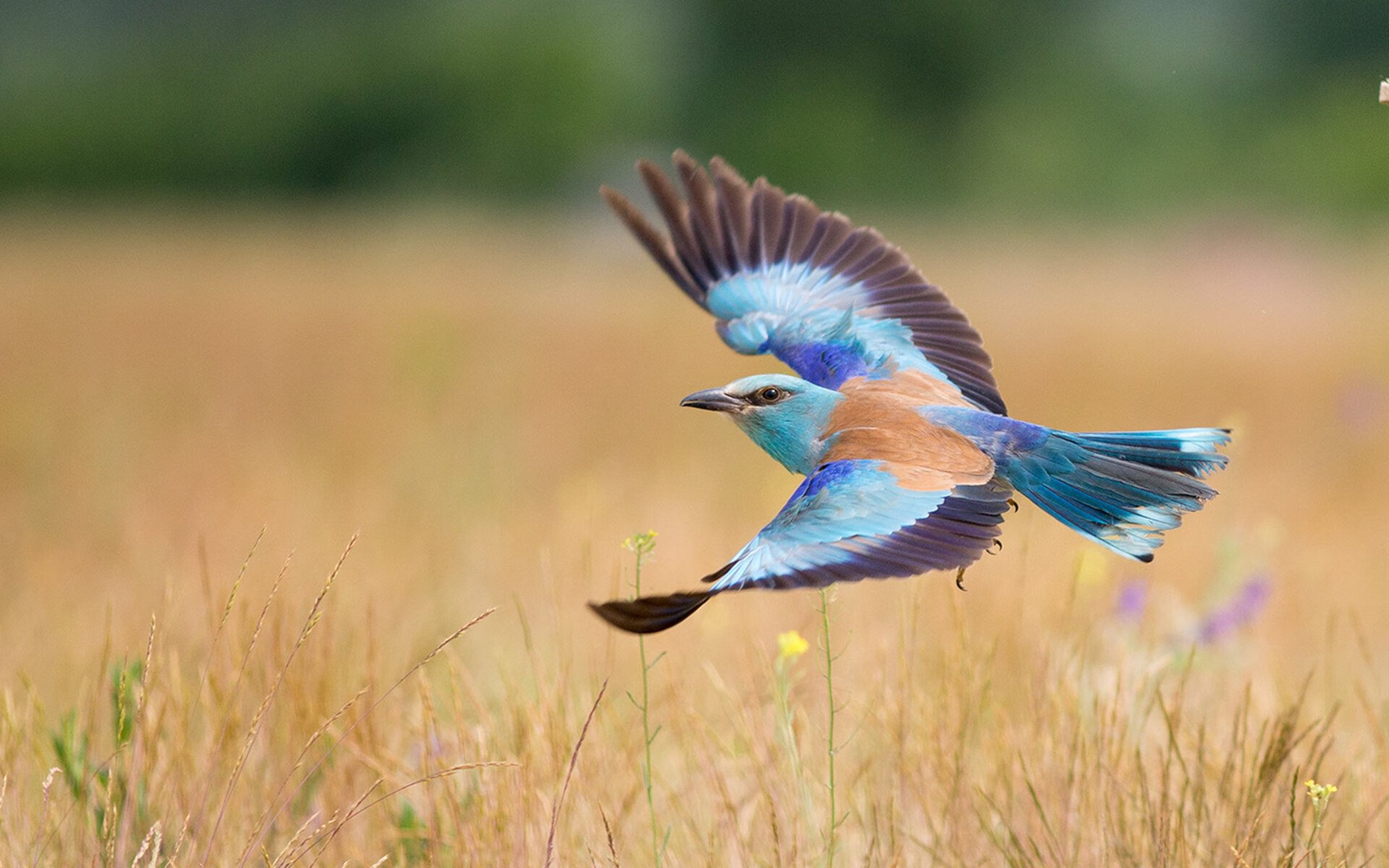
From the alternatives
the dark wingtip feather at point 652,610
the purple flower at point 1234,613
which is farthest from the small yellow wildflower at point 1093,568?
the dark wingtip feather at point 652,610

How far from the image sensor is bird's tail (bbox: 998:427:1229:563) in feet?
7.80

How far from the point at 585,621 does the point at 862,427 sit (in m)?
1.75

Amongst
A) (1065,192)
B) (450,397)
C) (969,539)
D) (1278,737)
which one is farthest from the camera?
(1065,192)

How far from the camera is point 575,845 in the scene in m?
2.46

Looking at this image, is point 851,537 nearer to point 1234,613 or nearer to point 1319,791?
point 1319,791

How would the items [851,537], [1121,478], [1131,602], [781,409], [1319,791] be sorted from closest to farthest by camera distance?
[1319,791] → [851,537] → [1121,478] → [781,409] → [1131,602]

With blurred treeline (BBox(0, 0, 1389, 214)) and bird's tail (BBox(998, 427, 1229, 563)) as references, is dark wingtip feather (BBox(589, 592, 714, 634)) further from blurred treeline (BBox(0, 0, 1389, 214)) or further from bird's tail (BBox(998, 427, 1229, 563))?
blurred treeline (BBox(0, 0, 1389, 214))

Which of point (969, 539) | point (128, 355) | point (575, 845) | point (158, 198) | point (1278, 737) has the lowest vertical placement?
point (575, 845)

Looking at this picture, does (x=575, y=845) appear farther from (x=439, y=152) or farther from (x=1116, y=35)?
(x=1116, y=35)

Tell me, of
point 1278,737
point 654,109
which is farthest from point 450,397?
point 654,109

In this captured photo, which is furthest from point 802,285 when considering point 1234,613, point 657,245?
point 1234,613

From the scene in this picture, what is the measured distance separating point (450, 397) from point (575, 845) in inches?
162

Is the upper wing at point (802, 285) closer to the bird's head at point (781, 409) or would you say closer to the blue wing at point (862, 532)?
the bird's head at point (781, 409)

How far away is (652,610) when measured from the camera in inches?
72.5
